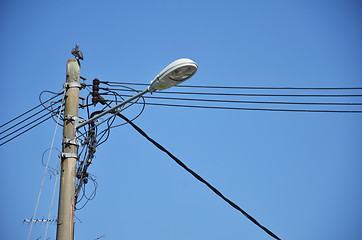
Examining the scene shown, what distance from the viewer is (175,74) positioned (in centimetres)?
473

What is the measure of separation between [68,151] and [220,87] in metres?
3.67

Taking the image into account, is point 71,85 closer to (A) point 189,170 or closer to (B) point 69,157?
(B) point 69,157

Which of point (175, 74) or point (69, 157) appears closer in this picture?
point (175, 74)

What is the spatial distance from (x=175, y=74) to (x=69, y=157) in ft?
5.95

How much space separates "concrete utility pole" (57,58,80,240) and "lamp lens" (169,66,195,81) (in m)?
1.63

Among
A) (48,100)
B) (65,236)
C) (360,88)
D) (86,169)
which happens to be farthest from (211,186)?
(360,88)

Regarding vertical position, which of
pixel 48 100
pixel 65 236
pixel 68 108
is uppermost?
pixel 48 100

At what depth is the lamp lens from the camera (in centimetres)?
467

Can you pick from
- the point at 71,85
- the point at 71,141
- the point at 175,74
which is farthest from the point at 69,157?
the point at 175,74

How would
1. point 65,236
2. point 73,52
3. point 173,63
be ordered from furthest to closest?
point 73,52, point 65,236, point 173,63

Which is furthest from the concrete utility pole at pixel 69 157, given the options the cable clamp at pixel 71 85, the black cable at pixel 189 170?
the black cable at pixel 189 170

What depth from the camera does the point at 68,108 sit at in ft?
18.3

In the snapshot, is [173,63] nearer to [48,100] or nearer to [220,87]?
[48,100]

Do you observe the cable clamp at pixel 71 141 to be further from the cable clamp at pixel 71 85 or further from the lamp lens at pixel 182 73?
the lamp lens at pixel 182 73
